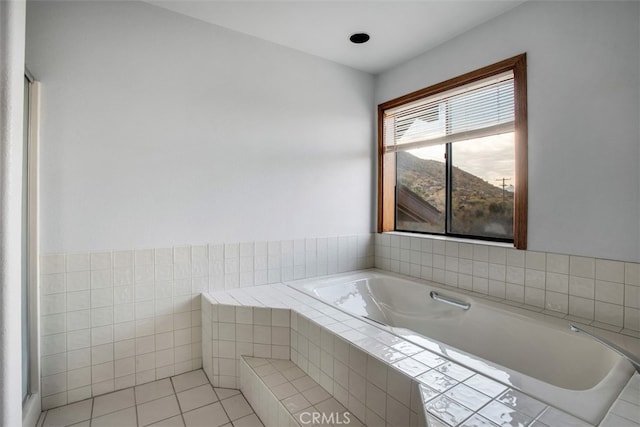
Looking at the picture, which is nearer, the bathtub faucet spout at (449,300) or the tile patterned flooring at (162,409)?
the tile patterned flooring at (162,409)

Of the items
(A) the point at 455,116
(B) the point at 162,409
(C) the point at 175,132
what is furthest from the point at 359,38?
(B) the point at 162,409

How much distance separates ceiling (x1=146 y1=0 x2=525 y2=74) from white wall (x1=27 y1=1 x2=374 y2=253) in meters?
0.12

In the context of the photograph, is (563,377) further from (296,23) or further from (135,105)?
(135,105)

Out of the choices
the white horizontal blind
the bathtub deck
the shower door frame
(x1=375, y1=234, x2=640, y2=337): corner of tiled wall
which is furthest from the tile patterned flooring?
the white horizontal blind

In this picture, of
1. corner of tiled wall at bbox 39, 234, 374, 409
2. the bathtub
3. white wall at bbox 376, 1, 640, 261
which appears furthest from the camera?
corner of tiled wall at bbox 39, 234, 374, 409

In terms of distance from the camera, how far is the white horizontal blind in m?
2.17

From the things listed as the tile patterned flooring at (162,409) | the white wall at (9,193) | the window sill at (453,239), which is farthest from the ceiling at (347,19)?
the tile patterned flooring at (162,409)

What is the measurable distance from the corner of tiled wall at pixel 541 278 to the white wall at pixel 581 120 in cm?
9

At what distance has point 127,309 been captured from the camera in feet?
6.35

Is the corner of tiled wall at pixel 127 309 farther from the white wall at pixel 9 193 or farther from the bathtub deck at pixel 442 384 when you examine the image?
the white wall at pixel 9 193

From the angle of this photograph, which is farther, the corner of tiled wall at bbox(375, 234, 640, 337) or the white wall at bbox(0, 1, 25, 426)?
the corner of tiled wall at bbox(375, 234, 640, 337)

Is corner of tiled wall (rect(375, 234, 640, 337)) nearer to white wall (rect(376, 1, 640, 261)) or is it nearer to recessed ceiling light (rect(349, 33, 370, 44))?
white wall (rect(376, 1, 640, 261))

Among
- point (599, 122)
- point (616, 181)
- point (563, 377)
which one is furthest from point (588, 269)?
point (599, 122)

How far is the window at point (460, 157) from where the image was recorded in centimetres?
207
